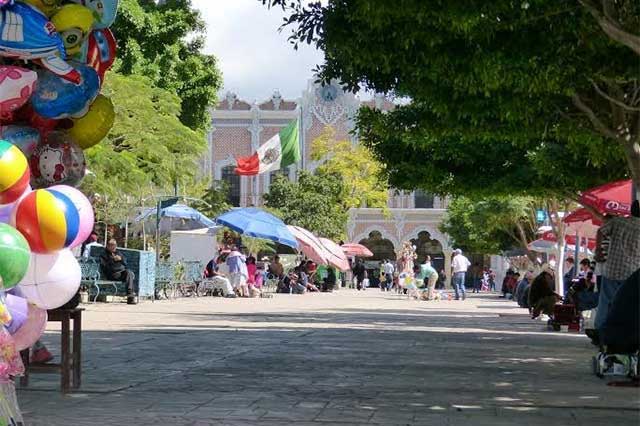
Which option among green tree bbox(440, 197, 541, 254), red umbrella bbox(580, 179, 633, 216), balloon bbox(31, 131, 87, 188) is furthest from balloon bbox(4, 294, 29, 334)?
green tree bbox(440, 197, 541, 254)

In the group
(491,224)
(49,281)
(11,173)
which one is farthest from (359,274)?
(11,173)

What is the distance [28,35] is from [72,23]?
76cm

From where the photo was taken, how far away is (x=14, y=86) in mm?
7566

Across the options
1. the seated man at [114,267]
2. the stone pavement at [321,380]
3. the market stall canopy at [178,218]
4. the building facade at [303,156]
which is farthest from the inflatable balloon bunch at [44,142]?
the building facade at [303,156]

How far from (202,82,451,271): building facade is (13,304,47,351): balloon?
68.4 metres

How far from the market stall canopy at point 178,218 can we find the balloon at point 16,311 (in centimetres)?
2517

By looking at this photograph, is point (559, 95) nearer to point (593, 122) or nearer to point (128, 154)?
point (593, 122)

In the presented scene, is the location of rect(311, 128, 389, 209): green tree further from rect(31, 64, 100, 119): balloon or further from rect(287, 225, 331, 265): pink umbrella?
rect(31, 64, 100, 119): balloon

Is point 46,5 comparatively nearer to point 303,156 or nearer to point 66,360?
point 66,360

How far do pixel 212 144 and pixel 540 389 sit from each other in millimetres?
Answer: 69182

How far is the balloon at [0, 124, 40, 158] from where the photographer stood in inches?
323

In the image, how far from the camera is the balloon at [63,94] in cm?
817

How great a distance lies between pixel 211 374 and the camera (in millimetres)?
9961

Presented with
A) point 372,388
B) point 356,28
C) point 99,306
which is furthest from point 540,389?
point 99,306
